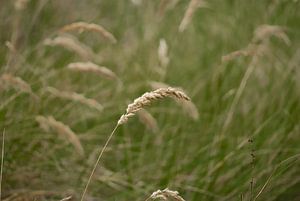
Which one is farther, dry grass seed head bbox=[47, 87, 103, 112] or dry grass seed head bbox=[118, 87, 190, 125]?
dry grass seed head bbox=[47, 87, 103, 112]

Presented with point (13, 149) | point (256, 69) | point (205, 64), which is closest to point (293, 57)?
point (256, 69)

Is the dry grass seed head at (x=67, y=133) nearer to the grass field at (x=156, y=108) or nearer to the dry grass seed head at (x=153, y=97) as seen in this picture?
the grass field at (x=156, y=108)

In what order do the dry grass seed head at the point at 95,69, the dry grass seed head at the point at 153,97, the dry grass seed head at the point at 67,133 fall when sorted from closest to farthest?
1. the dry grass seed head at the point at 153,97
2. the dry grass seed head at the point at 67,133
3. the dry grass seed head at the point at 95,69

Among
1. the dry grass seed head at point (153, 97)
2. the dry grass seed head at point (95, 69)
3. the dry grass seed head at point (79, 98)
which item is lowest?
the dry grass seed head at point (153, 97)

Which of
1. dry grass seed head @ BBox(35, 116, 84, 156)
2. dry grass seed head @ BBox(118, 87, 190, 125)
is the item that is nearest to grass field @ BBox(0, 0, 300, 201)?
dry grass seed head @ BBox(35, 116, 84, 156)

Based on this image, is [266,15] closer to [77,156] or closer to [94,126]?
[94,126]

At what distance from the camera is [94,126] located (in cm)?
384

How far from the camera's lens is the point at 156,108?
400 cm

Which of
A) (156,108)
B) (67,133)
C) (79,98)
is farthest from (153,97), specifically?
(156,108)

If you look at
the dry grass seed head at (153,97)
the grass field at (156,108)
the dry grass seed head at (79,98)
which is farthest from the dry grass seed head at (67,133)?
the dry grass seed head at (153,97)

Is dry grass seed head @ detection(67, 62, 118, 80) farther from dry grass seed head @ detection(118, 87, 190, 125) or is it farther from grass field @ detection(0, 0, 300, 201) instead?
dry grass seed head @ detection(118, 87, 190, 125)

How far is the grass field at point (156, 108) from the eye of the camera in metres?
3.24

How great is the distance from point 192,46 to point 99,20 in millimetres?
660

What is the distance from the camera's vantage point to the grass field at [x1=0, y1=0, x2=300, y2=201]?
127 inches
